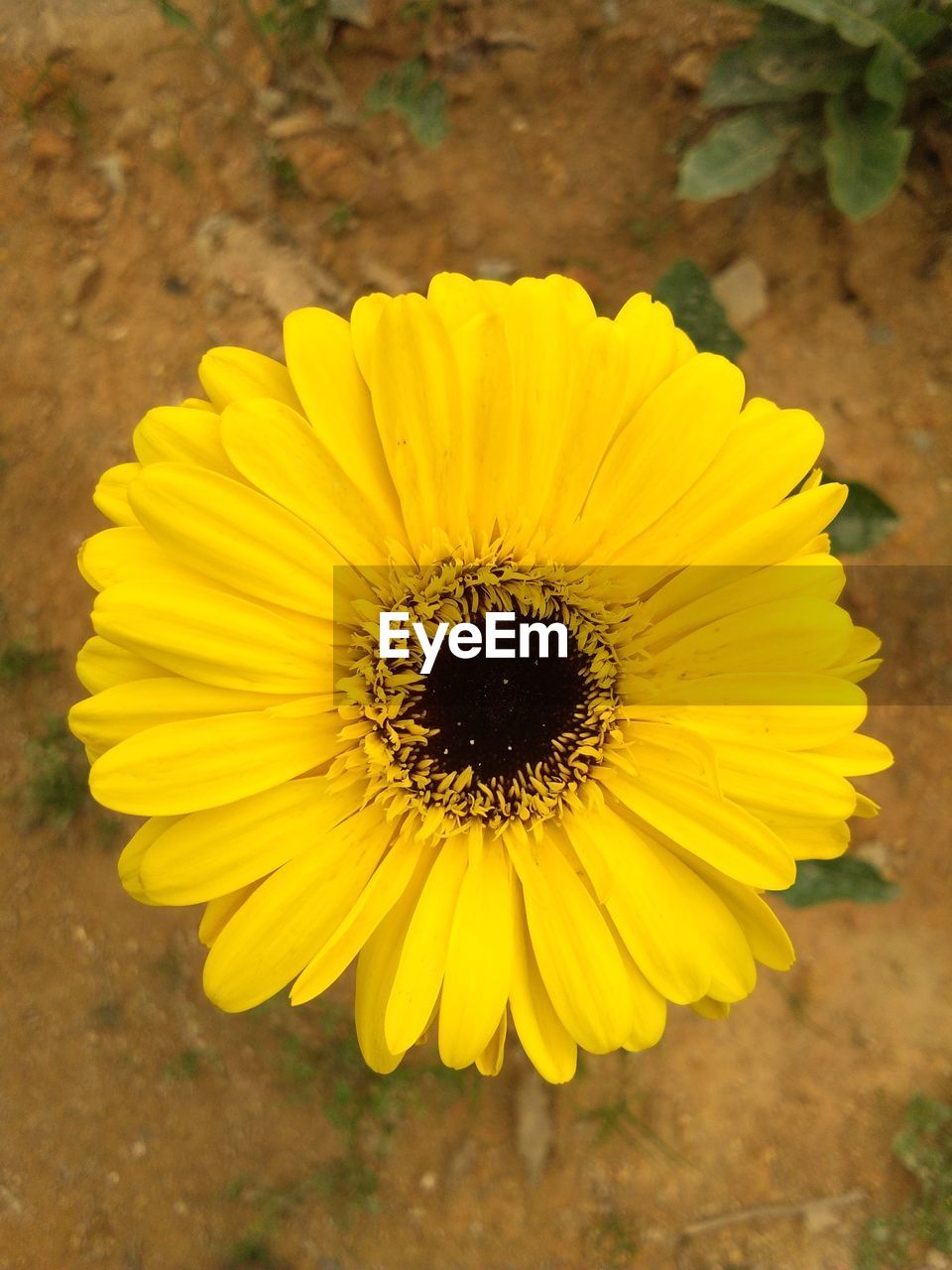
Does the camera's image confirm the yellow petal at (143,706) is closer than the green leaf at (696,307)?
Yes

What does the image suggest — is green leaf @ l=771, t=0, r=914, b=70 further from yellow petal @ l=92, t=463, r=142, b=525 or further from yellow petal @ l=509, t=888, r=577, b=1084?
yellow petal @ l=509, t=888, r=577, b=1084

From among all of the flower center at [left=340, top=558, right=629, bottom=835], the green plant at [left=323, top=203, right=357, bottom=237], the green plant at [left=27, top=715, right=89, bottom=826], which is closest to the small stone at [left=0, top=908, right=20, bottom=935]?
the green plant at [left=27, top=715, right=89, bottom=826]

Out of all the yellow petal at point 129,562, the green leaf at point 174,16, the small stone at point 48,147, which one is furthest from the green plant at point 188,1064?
the green leaf at point 174,16

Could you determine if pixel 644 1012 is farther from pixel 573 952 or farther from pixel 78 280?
pixel 78 280

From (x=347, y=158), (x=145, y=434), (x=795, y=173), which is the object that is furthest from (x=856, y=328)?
(x=145, y=434)

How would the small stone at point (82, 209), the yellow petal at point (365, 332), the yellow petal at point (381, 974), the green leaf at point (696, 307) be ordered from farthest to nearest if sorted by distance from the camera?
1. the small stone at point (82, 209)
2. the green leaf at point (696, 307)
3. the yellow petal at point (381, 974)
4. the yellow petal at point (365, 332)

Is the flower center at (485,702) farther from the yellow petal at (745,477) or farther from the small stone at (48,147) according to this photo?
the small stone at (48,147)

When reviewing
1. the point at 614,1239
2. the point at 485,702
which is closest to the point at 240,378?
the point at 485,702
